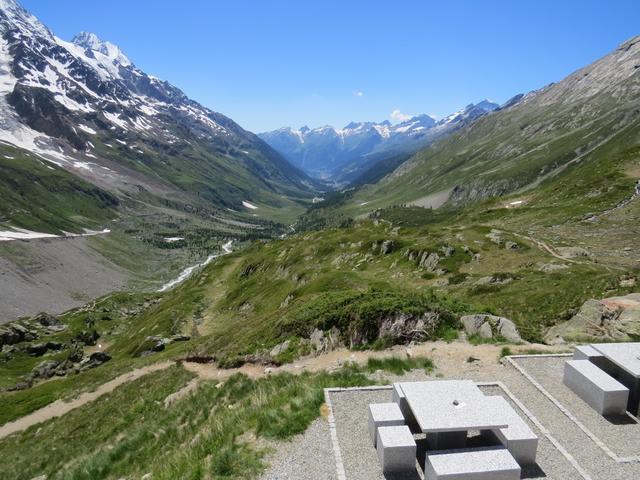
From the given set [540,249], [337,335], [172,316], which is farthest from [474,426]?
[172,316]

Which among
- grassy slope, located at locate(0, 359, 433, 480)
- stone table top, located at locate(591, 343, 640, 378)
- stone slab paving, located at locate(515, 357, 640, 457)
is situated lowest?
grassy slope, located at locate(0, 359, 433, 480)

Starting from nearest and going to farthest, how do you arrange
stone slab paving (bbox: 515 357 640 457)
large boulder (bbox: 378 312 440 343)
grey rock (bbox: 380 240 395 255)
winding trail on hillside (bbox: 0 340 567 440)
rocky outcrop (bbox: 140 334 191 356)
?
stone slab paving (bbox: 515 357 640 457) < winding trail on hillside (bbox: 0 340 567 440) < large boulder (bbox: 378 312 440 343) < rocky outcrop (bbox: 140 334 191 356) < grey rock (bbox: 380 240 395 255)

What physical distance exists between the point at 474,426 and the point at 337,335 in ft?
64.0

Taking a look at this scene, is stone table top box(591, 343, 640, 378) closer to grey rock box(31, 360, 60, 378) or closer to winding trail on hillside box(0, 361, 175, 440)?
winding trail on hillside box(0, 361, 175, 440)

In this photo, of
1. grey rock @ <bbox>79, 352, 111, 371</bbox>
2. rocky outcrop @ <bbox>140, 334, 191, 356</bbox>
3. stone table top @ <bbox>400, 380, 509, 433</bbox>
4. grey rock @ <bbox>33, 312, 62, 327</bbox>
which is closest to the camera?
stone table top @ <bbox>400, 380, 509, 433</bbox>

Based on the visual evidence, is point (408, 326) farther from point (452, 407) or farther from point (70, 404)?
point (70, 404)

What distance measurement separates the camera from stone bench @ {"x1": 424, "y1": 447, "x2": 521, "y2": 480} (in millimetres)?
14883

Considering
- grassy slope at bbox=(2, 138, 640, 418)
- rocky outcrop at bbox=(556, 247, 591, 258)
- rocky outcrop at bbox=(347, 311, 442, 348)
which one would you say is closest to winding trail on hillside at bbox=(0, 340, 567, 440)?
rocky outcrop at bbox=(347, 311, 442, 348)

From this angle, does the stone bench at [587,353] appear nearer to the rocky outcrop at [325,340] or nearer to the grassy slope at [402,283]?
the grassy slope at [402,283]

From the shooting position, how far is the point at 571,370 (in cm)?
2273

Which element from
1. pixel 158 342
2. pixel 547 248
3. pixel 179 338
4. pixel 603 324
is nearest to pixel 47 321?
pixel 158 342

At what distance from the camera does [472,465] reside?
599 inches

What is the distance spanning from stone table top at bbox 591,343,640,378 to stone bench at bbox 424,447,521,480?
9151 mm

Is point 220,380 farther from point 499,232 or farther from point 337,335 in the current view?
point 499,232
